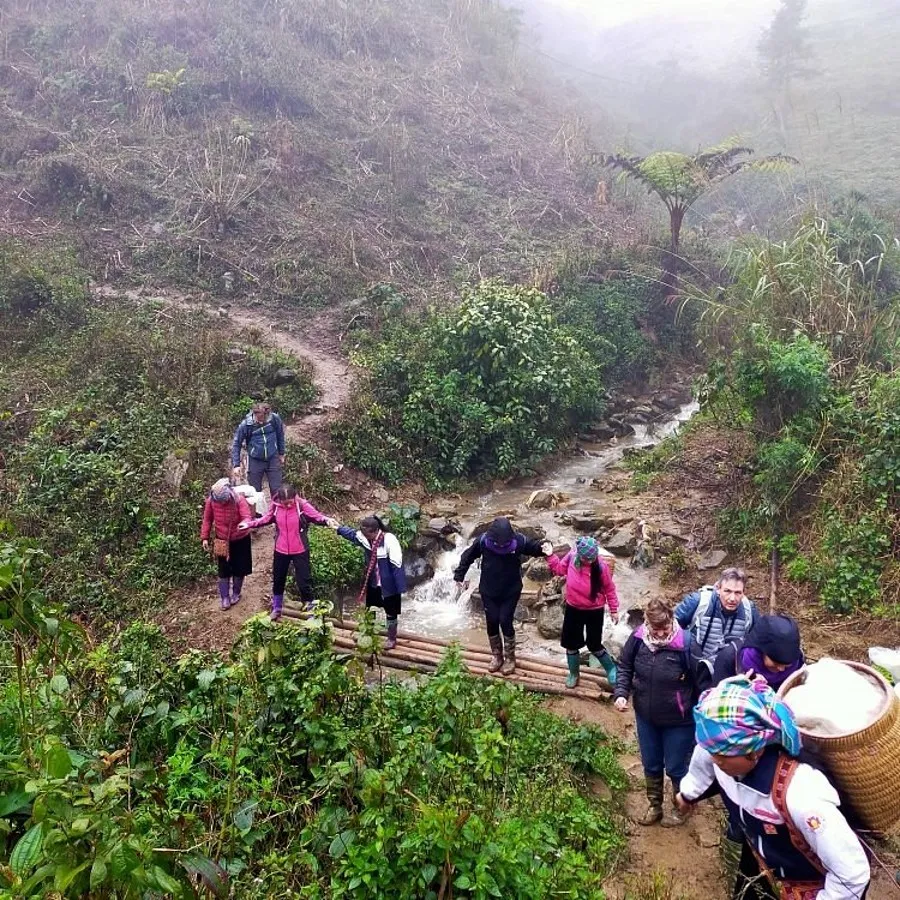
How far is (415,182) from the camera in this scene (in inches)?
820

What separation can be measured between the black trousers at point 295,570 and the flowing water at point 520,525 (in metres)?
1.70

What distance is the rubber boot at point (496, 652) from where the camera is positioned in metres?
6.09

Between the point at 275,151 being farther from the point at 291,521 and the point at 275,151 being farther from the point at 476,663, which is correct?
the point at 476,663

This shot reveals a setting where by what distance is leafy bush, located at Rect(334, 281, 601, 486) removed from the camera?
11.5 metres

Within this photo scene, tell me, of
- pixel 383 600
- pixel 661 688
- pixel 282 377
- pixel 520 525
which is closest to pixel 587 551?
pixel 661 688

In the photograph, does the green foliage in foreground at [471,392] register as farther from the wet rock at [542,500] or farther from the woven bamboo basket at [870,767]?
the woven bamboo basket at [870,767]

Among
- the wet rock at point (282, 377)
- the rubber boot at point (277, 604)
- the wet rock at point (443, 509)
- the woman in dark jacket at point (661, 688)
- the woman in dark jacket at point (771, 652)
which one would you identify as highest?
the woman in dark jacket at point (771, 652)

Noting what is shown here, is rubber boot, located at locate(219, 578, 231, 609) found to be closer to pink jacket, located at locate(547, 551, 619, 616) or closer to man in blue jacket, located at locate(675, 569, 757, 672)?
pink jacket, located at locate(547, 551, 619, 616)

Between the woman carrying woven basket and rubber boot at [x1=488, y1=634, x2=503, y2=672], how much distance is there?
3.48m

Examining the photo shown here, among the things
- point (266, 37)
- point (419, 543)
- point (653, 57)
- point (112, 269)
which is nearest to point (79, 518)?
point (419, 543)

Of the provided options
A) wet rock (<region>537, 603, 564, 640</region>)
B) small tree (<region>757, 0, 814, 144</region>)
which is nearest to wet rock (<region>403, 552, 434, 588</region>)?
wet rock (<region>537, 603, 564, 640</region>)

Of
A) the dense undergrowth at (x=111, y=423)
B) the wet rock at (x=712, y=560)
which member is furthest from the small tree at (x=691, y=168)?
the dense undergrowth at (x=111, y=423)

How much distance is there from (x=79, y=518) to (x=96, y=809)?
7.20 meters

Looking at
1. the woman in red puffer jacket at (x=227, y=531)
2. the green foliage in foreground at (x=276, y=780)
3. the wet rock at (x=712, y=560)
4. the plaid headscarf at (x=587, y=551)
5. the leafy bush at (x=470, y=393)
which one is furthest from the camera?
the leafy bush at (x=470, y=393)
